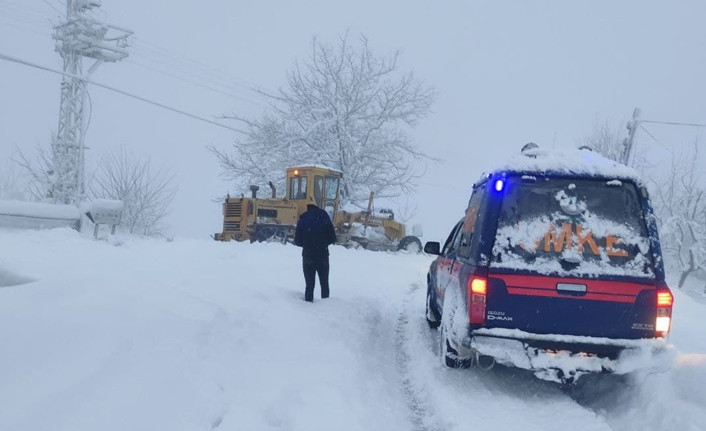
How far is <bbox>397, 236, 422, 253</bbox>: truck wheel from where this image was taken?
75.0 ft

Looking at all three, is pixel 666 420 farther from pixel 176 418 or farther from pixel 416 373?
pixel 176 418

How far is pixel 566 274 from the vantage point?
15.9 ft

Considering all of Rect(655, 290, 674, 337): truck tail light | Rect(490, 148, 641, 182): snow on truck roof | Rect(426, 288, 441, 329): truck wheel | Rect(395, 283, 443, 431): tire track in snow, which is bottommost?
Rect(395, 283, 443, 431): tire track in snow

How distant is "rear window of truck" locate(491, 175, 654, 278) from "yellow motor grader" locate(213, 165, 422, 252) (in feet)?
49.1

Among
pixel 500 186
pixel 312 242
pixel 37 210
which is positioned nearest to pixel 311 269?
pixel 312 242

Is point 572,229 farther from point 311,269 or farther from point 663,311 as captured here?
point 311,269

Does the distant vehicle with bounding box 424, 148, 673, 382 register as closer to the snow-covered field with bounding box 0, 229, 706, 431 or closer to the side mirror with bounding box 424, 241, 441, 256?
the snow-covered field with bounding box 0, 229, 706, 431

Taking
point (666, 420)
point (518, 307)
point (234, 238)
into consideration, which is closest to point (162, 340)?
point (518, 307)

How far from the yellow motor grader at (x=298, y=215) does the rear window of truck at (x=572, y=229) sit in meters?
15.0

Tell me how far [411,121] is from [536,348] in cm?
2896

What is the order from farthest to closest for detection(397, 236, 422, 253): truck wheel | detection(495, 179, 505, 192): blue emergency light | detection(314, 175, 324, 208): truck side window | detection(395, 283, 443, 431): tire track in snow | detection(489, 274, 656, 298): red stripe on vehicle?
1. detection(397, 236, 422, 253): truck wheel
2. detection(314, 175, 324, 208): truck side window
3. detection(495, 179, 505, 192): blue emergency light
4. detection(489, 274, 656, 298): red stripe on vehicle
5. detection(395, 283, 443, 431): tire track in snow

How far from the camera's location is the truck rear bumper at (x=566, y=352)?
4863 millimetres

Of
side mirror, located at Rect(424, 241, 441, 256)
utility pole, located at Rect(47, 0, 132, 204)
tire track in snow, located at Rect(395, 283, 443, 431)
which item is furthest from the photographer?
utility pole, located at Rect(47, 0, 132, 204)

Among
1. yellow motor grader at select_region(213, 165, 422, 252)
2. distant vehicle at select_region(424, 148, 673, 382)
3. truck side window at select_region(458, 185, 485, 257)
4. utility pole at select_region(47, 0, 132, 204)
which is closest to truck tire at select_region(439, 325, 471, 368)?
distant vehicle at select_region(424, 148, 673, 382)
